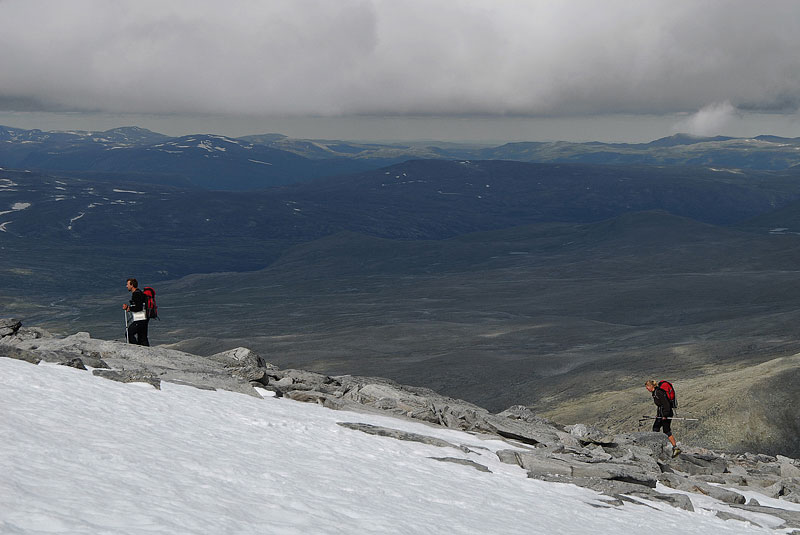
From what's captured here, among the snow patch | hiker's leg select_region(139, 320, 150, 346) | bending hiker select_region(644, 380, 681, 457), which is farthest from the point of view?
bending hiker select_region(644, 380, 681, 457)

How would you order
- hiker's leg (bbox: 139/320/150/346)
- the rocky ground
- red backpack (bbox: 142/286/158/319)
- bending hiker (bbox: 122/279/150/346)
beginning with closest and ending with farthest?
the rocky ground, bending hiker (bbox: 122/279/150/346), red backpack (bbox: 142/286/158/319), hiker's leg (bbox: 139/320/150/346)

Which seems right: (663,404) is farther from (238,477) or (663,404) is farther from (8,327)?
(8,327)

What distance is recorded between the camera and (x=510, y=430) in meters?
19.9

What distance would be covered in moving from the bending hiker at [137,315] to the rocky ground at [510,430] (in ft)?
3.11

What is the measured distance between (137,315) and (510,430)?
37.4 ft

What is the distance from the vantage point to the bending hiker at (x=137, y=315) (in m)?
22.9

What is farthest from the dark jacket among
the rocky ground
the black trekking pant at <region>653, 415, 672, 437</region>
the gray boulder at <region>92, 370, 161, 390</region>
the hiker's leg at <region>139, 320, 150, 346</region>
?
the hiker's leg at <region>139, 320, 150, 346</region>

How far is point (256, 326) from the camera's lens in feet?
396

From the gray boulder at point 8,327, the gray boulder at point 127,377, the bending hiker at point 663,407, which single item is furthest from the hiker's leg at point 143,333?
the bending hiker at point 663,407

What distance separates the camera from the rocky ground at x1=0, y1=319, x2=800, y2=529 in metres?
15.4

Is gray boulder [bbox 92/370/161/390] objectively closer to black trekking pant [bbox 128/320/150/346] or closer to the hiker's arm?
black trekking pant [bbox 128/320/150/346]

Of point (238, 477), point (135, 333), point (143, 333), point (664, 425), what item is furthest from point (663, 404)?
point (238, 477)

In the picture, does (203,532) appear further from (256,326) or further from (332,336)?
(256,326)

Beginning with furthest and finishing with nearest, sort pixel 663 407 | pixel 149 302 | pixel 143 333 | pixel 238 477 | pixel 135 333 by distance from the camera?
pixel 663 407
pixel 135 333
pixel 143 333
pixel 149 302
pixel 238 477
